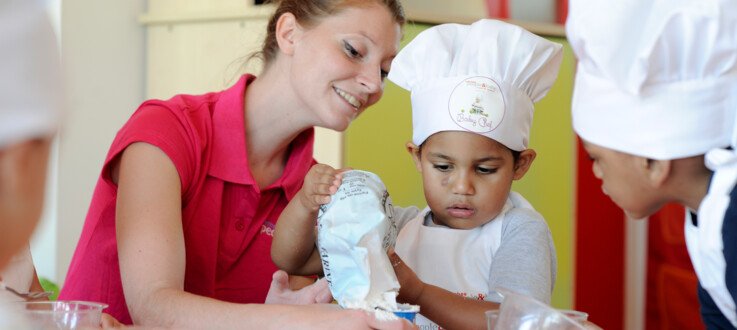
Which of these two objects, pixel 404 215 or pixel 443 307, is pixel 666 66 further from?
pixel 404 215

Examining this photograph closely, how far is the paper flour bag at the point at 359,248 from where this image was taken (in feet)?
3.31

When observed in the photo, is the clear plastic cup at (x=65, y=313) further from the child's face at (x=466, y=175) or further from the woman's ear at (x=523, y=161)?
the woman's ear at (x=523, y=161)

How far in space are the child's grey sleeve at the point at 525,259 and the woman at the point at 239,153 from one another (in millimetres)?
317

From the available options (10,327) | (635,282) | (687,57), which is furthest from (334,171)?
(635,282)

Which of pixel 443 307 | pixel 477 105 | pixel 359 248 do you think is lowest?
pixel 443 307

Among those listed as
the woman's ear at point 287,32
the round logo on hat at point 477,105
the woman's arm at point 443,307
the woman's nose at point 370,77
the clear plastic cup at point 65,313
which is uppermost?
the woman's ear at point 287,32

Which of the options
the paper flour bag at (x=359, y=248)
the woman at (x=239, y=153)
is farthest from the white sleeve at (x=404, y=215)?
the paper flour bag at (x=359, y=248)

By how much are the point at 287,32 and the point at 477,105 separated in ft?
1.40

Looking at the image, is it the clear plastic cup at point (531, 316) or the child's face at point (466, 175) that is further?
the child's face at point (466, 175)

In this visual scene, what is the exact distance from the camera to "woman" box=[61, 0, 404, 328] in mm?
1364

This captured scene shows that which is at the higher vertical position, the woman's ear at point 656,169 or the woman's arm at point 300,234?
the woman's ear at point 656,169

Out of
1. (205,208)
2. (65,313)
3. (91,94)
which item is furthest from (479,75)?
(91,94)

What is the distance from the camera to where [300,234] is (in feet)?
4.32

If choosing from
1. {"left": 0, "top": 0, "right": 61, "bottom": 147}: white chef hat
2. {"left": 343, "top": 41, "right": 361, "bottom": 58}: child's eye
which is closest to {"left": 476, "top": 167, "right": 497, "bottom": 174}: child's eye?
{"left": 343, "top": 41, "right": 361, "bottom": 58}: child's eye
